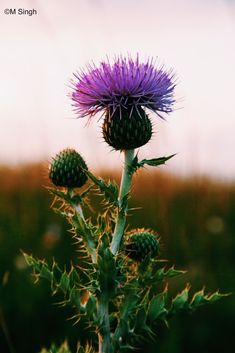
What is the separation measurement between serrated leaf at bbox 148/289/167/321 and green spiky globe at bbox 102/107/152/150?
760 millimetres

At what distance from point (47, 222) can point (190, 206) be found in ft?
Result: 5.46

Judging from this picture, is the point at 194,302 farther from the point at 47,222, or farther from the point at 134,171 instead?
the point at 47,222

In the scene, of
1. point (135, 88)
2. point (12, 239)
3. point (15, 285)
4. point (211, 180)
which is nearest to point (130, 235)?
point (135, 88)

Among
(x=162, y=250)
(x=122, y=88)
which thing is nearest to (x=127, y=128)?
(x=122, y=88)

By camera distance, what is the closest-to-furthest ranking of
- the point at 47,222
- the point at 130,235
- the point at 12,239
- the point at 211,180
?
1. the point at 130,235
2. the point at 12,239
3. the point at 47,222
4. the point at 211,180

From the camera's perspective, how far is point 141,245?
299cm

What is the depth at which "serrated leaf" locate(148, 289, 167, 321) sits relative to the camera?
9.32 ft

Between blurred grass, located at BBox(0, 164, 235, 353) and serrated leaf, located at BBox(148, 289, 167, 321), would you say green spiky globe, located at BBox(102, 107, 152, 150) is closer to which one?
serrated leaf, located at BBox(148, 289, 167, 321)

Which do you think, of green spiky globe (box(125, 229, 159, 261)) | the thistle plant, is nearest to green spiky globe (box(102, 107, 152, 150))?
the thistle plant

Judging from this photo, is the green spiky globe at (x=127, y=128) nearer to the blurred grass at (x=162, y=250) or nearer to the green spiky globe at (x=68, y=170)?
the green spiky globe at (x=68, y=170)

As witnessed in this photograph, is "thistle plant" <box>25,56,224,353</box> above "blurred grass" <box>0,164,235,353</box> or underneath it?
above

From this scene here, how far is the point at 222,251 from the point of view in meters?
6.28

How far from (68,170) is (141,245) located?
0.56 meters

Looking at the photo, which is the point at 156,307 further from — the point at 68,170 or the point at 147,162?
the point at 68,170
